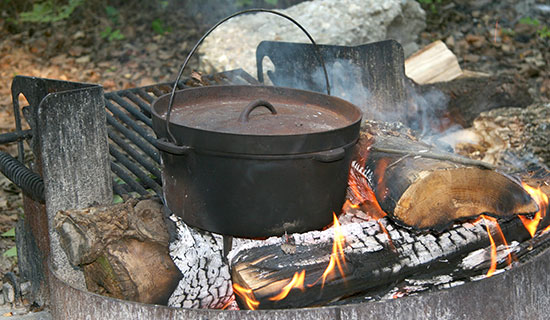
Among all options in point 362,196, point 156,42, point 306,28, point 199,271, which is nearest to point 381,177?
point 362,196

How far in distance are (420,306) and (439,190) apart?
0.45 m

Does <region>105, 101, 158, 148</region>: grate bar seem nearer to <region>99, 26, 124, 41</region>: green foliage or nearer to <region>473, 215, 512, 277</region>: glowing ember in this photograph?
<region>473, 215, 512, 277</region>: glowing ember

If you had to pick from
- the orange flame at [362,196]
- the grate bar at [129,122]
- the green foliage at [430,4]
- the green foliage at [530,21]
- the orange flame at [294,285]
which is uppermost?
the grate bar at [129,122]

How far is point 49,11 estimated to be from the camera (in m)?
6.41

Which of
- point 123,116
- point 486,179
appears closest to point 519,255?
point 486,179

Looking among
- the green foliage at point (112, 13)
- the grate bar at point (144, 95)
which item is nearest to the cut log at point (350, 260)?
the grate bar at point (144, 95)

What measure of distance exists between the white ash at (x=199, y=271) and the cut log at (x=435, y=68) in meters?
2.48

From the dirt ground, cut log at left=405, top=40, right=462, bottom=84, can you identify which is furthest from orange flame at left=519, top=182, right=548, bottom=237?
the dirt ground

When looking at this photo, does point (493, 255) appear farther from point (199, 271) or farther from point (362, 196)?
point (199, 271)

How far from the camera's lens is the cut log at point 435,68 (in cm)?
418

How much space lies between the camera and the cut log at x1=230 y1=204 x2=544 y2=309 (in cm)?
191

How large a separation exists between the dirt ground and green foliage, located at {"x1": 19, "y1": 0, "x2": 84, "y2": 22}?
0.42 ft

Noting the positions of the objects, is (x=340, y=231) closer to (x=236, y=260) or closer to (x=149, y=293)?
(x=236, y=260)

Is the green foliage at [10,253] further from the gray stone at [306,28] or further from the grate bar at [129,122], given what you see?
the gray stone at [306,28]
